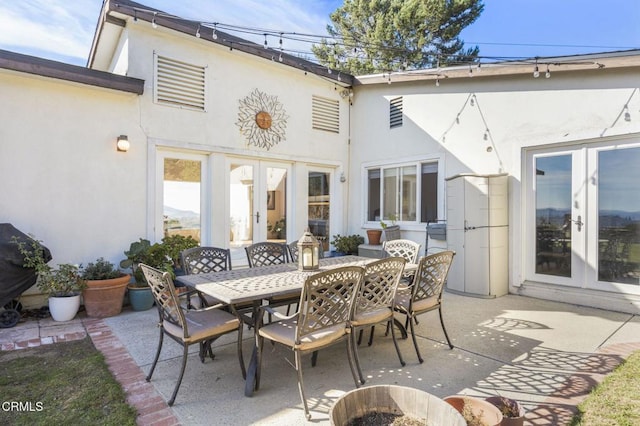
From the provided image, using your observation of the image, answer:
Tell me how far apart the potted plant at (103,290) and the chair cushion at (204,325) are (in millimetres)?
2343

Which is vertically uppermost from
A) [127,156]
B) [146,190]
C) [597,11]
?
[597,11]

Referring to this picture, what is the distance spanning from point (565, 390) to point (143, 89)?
6554 mm

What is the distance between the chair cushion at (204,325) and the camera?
2.86 m

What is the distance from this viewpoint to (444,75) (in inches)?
262

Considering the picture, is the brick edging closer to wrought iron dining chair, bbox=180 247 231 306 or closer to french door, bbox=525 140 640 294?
wrought iron dining chair, bbox=180 247 231 306

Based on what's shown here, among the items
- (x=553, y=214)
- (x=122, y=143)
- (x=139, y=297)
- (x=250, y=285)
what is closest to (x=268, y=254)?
(x=250, y=285)

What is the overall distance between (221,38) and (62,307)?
16.5ft

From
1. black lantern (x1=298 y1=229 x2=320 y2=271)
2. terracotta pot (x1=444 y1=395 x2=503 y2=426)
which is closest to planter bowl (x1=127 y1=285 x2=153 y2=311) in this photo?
black lantern (x1=298 y1=229 x2=320 y2=271)

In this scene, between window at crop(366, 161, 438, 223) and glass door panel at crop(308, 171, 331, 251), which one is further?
Answer: glass door panel at crop(308, 171, 331, 251)

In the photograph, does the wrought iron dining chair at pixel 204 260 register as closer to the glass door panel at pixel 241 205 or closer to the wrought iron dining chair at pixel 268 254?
the wrought iron dining chair at pixel 268 254

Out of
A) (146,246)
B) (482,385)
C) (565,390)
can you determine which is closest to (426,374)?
(482,385)

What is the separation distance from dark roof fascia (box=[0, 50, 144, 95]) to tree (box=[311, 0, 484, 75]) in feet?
26.8

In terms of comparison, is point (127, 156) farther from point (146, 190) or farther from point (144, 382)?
point (144, 382)

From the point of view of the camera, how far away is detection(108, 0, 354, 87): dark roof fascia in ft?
17.8
